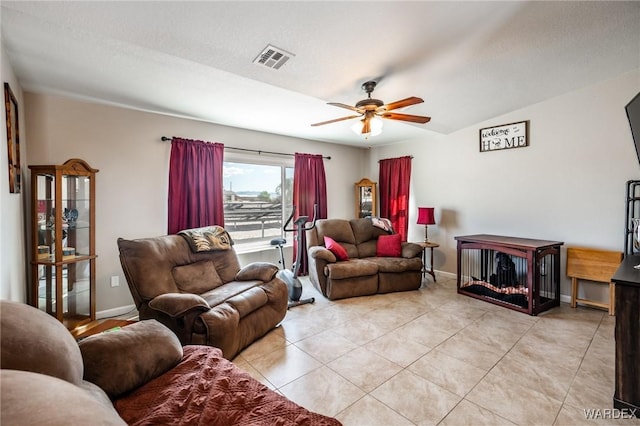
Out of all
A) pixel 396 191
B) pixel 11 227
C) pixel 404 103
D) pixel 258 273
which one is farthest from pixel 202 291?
pixel 396 191

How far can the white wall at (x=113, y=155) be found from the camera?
2.82 metres

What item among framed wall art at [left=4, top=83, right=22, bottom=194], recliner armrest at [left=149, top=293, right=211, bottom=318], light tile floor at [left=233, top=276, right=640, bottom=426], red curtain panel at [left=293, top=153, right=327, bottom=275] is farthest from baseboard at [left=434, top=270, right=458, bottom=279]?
framed wall art at [left=4, top=83, right=22, bottom=194]

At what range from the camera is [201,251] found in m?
2.87

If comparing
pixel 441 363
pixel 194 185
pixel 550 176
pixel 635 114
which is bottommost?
pixel 441 363

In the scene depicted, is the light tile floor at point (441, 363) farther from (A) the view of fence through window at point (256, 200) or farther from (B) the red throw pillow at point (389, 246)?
(A) the view of fence through window at point (256, 200)

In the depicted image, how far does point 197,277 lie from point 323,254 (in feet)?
5.24

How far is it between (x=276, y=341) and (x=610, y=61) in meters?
4.15

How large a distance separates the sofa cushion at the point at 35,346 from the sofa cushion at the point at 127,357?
14 centimetres

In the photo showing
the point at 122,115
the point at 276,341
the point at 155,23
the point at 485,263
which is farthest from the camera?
the point at 485,263

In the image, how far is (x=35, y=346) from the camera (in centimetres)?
90

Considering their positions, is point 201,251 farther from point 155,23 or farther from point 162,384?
point 155,23

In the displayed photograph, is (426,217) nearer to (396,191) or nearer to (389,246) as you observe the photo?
(389,246)

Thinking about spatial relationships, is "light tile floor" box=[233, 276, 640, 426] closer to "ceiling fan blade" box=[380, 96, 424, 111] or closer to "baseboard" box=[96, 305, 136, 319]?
"baseboard" box=[96, 305, 136, 319]

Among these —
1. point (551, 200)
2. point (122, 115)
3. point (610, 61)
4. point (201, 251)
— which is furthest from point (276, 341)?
point (610, 61)
